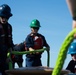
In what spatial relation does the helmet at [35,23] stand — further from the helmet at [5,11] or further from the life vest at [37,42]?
the helmet at [5,11]

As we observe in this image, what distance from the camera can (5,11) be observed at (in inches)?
198

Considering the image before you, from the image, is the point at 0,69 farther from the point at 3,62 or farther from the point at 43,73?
the point at 43,73

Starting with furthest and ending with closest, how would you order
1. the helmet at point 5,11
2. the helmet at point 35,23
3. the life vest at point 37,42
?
the helmet at point 35,23, the life vest at point 37,42, the helmet at point 5,11

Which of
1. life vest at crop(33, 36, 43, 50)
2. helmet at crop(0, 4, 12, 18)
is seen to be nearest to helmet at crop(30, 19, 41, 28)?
life vest at crop(33, 36, 43, 50)

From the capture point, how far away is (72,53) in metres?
5.67

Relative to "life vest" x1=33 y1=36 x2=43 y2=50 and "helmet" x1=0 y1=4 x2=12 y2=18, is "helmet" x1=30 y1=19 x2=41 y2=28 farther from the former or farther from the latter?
"helmet" x1=0 y1=4 x2=12 y2=18

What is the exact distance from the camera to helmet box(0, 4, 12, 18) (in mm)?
4860

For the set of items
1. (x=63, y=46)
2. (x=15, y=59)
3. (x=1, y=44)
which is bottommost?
(x=15, y=59)

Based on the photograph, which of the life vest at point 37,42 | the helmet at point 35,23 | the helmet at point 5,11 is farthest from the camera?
the helmet at point 35,23

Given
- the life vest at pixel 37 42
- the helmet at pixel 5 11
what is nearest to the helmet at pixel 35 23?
A: the life vest at pixel 37 42

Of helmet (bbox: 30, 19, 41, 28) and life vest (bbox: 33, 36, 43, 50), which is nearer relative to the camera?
life vest (bbox: 33, 36, 43, 50)

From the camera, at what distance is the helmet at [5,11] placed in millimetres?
4860

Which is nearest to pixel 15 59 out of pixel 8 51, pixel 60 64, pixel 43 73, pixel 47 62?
pixel 47 62

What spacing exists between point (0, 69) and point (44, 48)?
141 centimetres
